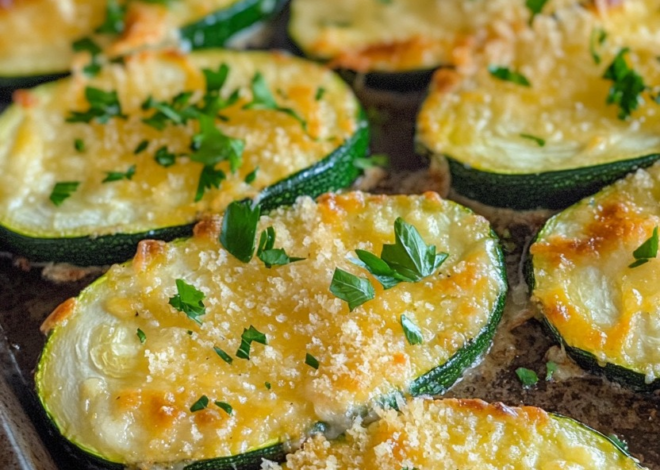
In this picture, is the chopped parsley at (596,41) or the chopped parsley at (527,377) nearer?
the chopped parsley at (527,377)

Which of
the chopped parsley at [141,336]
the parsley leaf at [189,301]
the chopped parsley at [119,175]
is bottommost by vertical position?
the chopped parsley at [141,336]

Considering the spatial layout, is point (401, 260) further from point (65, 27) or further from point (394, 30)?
point (65, 27)

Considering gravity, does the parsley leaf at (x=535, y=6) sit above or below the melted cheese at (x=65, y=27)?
above

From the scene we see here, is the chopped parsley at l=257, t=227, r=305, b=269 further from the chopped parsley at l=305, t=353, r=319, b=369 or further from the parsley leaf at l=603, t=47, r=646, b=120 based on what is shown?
the parsley leaf at l=603, t=47, r=646, b=120

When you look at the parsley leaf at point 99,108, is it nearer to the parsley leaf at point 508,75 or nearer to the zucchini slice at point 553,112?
the zucchini slice at point 553,112

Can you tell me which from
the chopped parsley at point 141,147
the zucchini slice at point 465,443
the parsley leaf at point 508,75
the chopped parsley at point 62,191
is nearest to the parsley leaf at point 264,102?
the chopped parsley at point 141,147

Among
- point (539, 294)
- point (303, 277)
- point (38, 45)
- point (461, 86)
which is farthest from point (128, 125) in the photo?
point (539, 294)

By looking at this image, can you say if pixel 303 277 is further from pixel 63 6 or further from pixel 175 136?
pixel 63 6

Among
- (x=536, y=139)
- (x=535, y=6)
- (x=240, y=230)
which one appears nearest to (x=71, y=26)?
(x=240, y=230)
